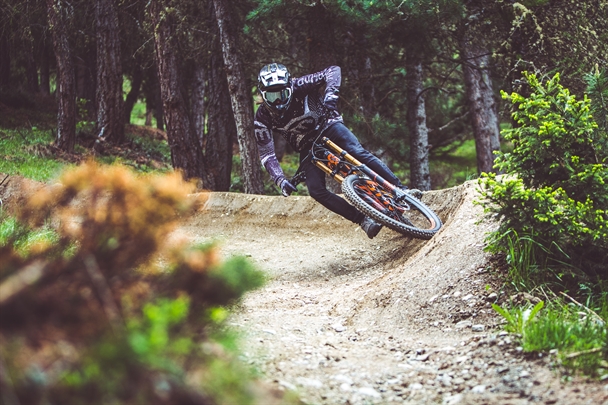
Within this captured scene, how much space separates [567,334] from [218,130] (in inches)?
460

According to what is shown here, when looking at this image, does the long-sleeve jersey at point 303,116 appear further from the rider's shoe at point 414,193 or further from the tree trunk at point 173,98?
the tree trunk at point 173,98

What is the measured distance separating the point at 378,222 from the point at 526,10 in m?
4.57

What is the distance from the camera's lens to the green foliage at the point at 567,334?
3.35 m

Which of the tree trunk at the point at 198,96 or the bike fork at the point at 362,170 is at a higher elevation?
the tree trunk at the point at 198,96

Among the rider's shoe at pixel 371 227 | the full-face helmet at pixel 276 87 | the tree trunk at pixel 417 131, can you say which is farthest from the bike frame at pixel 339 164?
the tree trunk at pixel 417 131

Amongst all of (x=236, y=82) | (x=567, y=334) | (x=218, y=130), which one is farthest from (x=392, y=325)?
(x=218, y=130)

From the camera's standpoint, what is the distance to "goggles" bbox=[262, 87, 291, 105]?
7.91 meters

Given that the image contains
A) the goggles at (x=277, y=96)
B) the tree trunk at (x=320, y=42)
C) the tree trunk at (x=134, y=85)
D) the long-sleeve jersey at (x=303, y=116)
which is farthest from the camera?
the tree trunk at (x=134, y=85)

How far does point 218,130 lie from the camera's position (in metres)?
14.4

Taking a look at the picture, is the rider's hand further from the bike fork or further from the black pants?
the bike fork

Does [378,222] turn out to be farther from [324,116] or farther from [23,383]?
[23,383]

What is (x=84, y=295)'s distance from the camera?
7.02 ft

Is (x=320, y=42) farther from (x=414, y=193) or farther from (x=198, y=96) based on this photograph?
(x=198, y=96)

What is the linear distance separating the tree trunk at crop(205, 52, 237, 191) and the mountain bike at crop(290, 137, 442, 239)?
6.02 m
